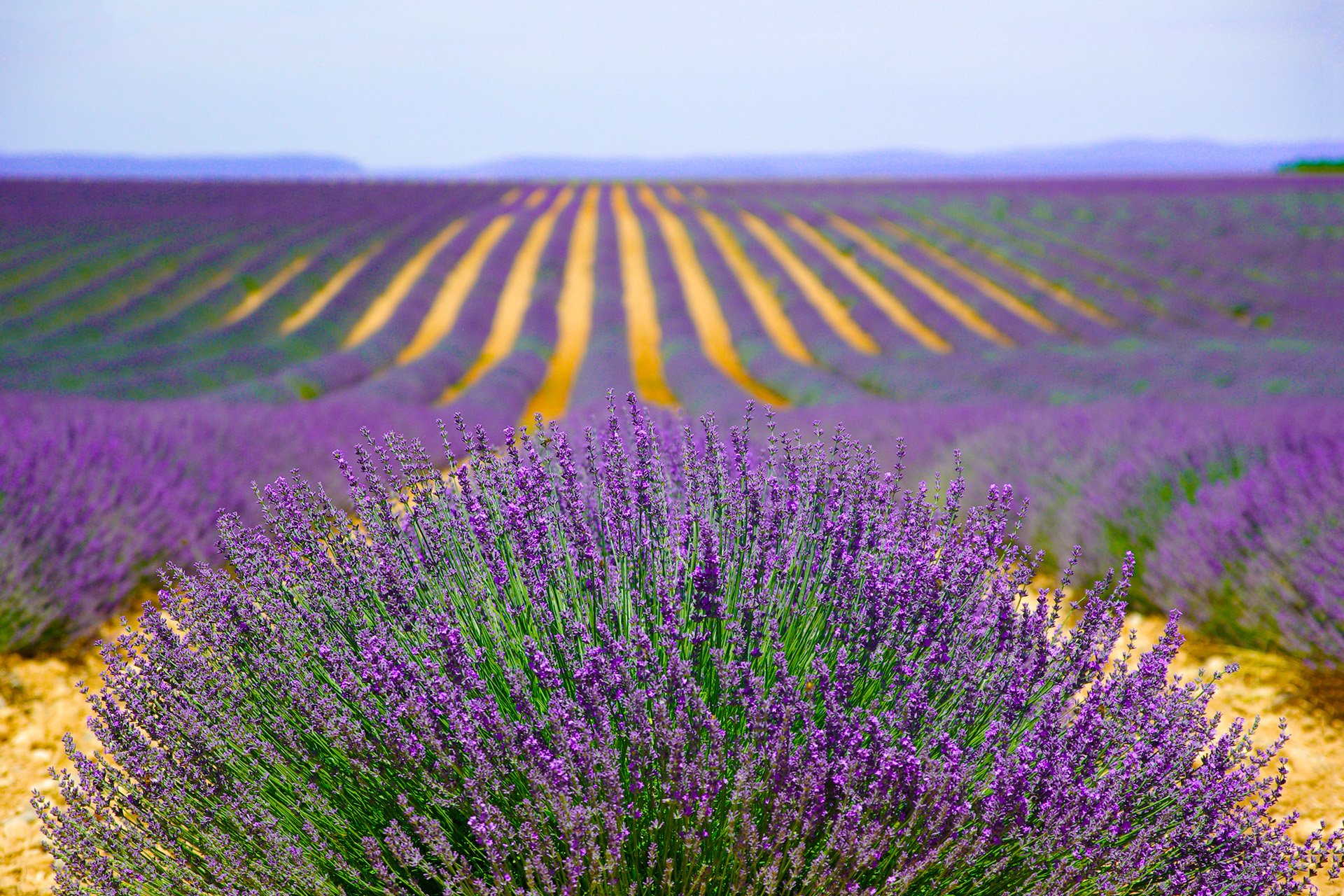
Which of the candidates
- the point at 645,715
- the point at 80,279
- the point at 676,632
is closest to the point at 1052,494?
the point at 676,632

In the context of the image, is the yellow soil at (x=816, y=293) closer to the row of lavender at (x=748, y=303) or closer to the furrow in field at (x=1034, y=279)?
the row of lavender at (x=748, y=303)

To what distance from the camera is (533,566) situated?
66.3 inches

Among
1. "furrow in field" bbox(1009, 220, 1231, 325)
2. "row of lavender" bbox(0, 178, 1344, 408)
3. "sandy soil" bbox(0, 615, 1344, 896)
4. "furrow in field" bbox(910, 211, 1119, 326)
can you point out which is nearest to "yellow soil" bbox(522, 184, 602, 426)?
"row of lavender" bbox(0, 178, 1344, 408)

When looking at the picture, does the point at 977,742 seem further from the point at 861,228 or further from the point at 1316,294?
the point at 861,228

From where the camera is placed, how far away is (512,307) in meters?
22.5

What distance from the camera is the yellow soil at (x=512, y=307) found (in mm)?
15812

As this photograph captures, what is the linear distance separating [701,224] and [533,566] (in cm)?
3300

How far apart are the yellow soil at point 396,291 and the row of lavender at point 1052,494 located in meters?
12.5

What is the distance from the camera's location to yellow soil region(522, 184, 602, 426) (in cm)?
1377

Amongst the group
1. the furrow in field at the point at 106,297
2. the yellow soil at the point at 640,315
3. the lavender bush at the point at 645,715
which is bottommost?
the yellow soil at the point at 640,315

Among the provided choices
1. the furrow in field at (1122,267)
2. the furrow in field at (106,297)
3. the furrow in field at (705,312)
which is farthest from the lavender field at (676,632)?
the furrow in field at (1122,267)

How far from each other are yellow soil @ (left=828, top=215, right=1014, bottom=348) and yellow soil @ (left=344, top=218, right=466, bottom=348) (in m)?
14.2

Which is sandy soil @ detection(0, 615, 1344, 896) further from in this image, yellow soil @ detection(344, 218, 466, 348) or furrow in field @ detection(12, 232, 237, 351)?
yellow soil @ detection(344, 218, 466, 348)

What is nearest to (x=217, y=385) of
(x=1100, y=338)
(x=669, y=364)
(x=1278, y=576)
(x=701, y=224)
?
(x=669, y=364)
